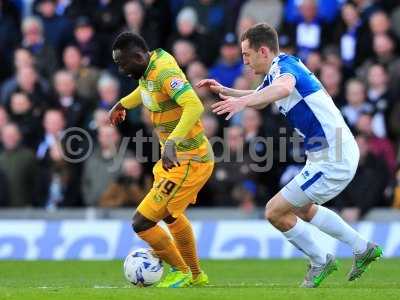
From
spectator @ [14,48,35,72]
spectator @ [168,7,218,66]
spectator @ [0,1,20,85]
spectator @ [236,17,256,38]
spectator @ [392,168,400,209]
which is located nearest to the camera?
spectator @ [392,168,400,209]

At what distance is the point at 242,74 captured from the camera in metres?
18.8

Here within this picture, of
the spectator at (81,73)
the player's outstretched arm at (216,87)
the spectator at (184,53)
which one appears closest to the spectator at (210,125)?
the spectator at (184,53)

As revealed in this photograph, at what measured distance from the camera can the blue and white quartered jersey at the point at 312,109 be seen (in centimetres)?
1099

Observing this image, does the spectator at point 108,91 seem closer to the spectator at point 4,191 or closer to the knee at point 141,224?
the spectator at point 4,191

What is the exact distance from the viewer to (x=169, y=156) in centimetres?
1070

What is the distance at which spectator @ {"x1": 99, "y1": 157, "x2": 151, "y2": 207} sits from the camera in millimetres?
17844

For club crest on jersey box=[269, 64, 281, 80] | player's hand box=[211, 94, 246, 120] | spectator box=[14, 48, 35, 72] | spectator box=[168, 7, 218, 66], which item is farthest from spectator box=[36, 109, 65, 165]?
player's hand box=[211, 94, 246, 120]

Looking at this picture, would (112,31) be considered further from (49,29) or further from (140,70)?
(140,70)

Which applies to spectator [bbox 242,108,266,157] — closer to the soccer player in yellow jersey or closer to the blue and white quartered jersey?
the soccer player in yellow jersey

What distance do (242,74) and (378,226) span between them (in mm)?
3526

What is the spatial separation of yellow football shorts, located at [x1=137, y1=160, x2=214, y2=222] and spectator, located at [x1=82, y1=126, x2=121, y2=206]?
6.54 meters

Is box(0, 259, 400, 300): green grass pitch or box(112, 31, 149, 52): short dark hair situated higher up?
box(112, 31, 149, 52): short dark hair

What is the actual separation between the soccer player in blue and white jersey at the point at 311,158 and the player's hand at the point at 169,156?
0.86 metres

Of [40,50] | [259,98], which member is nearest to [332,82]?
[40,50]
